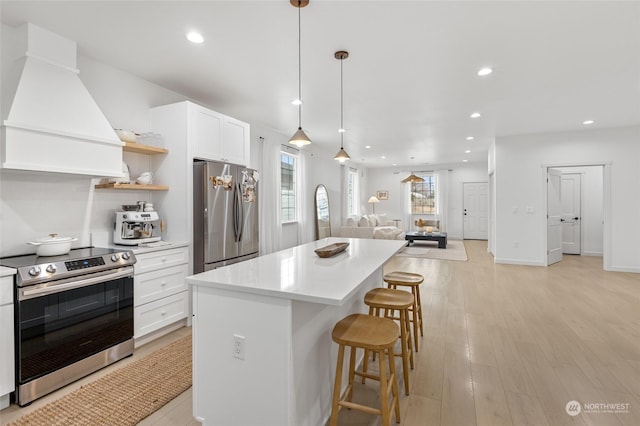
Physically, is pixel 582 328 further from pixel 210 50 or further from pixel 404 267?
pixel 210 50

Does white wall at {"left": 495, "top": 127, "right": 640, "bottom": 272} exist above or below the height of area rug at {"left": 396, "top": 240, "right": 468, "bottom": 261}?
above

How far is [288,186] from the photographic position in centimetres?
639

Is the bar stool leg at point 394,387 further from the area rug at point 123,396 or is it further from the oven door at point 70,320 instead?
the oven door at point 70,320

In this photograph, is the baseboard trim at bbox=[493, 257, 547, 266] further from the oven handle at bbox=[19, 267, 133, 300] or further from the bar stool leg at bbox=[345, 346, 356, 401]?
the oven handle at bbox=[19, 267, 133, 300]

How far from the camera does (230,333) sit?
5.36 ft

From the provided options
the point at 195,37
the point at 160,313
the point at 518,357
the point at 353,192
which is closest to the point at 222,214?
the point at 160,313

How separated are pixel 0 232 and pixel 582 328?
17.8 feet

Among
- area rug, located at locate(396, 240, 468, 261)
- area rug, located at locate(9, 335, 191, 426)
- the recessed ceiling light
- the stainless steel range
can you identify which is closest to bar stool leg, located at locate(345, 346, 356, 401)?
area rug, located at locate(9, 335, 191, 426)

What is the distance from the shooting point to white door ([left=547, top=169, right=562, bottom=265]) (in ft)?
20.0

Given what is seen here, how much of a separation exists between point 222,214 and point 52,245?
151cm

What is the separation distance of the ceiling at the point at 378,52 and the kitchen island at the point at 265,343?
194 cm

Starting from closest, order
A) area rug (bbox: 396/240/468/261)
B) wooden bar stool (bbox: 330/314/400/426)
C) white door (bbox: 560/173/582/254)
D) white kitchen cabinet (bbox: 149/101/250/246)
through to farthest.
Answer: wooden bar stool (bbox: 330/314/400/426)
white kitchen cabinet (bbox: 149/101/250/246)
area rug (bbox: 396/240/468/261)
white door (bbox: 560/173/582/254)

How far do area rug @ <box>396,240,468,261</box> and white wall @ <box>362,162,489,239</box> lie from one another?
5.68 ft

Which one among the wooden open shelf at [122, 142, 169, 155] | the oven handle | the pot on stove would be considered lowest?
the oven handle
